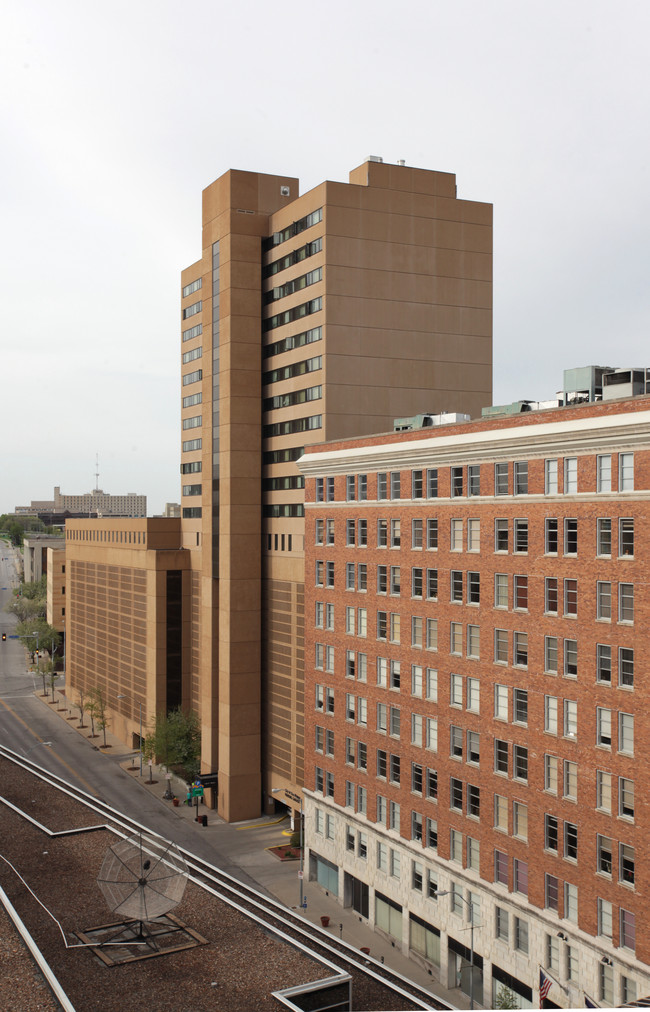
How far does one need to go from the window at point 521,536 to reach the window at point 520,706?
7.89m

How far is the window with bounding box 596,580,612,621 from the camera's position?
1785 inches

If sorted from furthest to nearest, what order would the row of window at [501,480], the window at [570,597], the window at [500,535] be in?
the window at [500,535] → the window at [570,597] → the row of window at [501,480]

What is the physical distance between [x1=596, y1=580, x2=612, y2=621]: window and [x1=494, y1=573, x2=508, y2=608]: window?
7253mm

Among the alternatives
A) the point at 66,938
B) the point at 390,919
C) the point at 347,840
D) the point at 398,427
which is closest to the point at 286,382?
the point at 398,427

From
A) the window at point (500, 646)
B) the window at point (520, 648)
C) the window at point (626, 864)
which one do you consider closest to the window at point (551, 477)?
the window at point (520, 648)

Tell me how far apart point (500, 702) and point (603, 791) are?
8.74 meters

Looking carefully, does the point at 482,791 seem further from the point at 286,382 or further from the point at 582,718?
the point at 286,382

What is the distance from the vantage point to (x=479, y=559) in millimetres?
54250

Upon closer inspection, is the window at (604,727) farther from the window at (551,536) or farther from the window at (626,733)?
the window at (551,536)

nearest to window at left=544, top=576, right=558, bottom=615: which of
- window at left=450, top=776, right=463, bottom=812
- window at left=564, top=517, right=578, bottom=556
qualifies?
window at left=564, top=517, right=578, bottom=556

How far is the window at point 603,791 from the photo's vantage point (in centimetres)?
4494

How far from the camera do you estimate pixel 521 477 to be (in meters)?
51.2

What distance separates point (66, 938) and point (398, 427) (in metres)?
40.2

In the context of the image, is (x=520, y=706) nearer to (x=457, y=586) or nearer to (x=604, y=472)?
(x=457, y=586)
